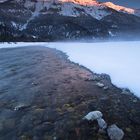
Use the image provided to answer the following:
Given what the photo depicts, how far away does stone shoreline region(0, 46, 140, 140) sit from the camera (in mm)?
9797

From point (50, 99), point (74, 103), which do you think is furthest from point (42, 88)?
Answer: point (74, 103)

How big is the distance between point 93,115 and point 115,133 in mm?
1585

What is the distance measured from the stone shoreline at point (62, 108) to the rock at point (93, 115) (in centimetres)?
25

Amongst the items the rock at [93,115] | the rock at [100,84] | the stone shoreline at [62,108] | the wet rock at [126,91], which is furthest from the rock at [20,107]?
the rock at [100,84]

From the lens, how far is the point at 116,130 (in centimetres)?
970

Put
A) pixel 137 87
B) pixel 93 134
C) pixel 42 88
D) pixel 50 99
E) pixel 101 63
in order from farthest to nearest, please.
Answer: pixel 101 63 < pixel 42 88 < pixel 137 87 < pixel 50 99 < pixel 93 134

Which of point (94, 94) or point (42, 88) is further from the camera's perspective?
point (42, 88)

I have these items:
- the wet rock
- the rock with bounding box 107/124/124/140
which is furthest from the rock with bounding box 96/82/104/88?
the rock with bounding box 107/124/124/140

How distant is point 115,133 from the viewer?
9500 mm

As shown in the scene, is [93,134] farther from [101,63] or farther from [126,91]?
[101,63]

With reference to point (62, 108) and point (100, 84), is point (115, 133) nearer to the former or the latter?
point (62, 108)

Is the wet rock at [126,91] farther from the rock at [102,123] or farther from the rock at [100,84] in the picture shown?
the rock at [102,123]

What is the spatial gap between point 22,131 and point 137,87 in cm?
Answer: 707

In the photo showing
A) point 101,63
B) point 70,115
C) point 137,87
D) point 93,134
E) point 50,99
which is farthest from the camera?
point 101,63
